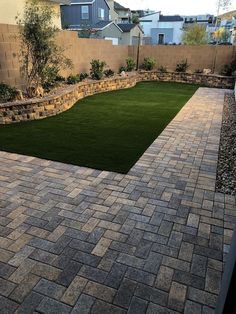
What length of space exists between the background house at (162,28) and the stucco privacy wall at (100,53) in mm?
27090

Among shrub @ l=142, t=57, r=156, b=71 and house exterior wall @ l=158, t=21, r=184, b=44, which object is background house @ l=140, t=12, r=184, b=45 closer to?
house exterior wall @ l=158, t=21, r=184, b=44

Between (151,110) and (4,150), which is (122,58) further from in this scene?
(4,150)

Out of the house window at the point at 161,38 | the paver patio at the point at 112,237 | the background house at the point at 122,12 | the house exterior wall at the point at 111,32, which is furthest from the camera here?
the background house at the point at 122,12

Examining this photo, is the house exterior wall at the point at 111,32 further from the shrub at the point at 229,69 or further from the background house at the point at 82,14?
the shrub at the point at 229,69

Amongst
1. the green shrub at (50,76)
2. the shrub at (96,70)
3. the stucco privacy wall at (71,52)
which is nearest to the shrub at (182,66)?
the stucco privacy wall at (71,52)

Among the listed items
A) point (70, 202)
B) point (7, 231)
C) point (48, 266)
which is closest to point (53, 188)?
point (70, 202)

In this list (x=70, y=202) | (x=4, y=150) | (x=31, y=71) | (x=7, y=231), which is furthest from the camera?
(x=31, y=71)

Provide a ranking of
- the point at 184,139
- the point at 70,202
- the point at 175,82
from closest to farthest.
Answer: the point at 70,202 → the point at 184,139 → the point at 175,82

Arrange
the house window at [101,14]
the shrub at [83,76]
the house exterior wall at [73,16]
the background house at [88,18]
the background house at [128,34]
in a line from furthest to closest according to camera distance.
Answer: the background house at [128,34] < the house window at [101,14] < the house exterior wall at [73,16] < the background house at [88,18] < the shrub at [83,76]

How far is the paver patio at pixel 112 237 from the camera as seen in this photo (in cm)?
238

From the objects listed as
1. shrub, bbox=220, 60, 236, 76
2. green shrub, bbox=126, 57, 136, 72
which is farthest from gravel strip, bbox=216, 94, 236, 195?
green shrub, bbox=126, 57, 136, 72

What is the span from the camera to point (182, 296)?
2.39 metres

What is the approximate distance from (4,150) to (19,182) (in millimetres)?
1563

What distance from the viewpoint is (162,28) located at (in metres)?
41.9
